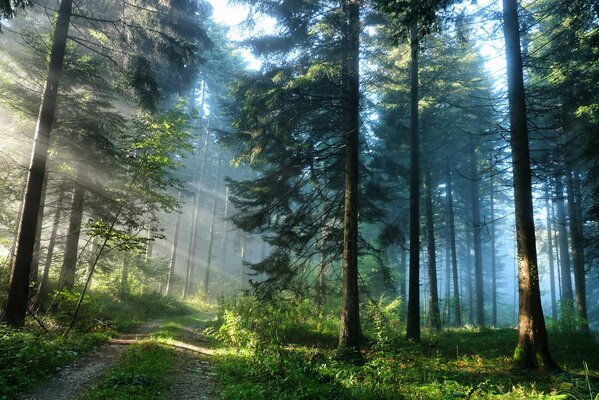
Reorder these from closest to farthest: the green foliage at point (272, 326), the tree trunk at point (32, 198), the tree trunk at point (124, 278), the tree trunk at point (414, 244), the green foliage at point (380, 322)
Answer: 1. the tree trunk at point (32, 198)
2. the green foliage at point (272, 326)
3. the green foliage at point (380, 322)
4. the tree trunk at point (414, 244)
5. the tree trunk at point (124, 278)

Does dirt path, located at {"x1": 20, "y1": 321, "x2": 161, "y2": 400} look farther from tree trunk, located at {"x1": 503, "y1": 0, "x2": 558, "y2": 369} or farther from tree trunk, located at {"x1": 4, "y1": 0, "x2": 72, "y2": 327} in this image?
tree trunk, located at {"x1": 503, "y1": 0, "x2": 558, "y2": 369}

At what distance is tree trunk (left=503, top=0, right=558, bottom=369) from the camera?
824cm

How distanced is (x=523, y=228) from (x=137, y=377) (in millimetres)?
9483

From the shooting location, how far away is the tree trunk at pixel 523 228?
8242 millimetres

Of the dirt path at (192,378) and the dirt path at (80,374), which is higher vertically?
the dirt path at (80,374)

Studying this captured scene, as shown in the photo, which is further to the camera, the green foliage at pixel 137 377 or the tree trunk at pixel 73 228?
the tree trunk at pixel 73 228

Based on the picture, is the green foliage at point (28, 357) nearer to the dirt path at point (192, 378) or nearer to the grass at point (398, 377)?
the dirt path at point (192, 378)

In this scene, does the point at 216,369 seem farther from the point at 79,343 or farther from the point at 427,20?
the point at 427,20

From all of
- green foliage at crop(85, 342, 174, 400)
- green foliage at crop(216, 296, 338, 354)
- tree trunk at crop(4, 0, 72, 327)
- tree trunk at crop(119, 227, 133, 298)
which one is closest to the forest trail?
green foliage at crop(85, 342, 174, 400)

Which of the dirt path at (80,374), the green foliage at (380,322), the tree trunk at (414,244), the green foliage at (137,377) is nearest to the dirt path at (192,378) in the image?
the green foliage at (137,377)

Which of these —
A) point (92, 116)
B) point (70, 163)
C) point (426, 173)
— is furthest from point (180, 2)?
point (426, 173)

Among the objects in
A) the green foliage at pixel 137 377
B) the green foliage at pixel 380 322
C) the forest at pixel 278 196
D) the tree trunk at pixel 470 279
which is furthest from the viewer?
the tree trunk at pixel 470 279

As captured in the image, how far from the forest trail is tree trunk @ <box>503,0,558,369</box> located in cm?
744

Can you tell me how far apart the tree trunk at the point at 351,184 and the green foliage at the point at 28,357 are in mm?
6596
